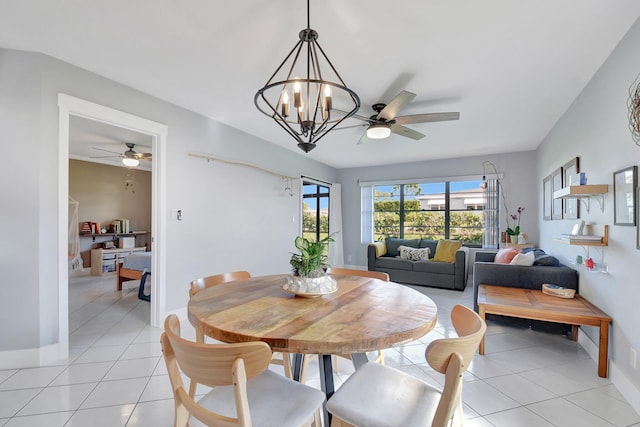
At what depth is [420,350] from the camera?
262 centimetres

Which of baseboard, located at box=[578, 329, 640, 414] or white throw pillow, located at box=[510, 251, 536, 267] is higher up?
white throw pillow, located at box=[510, 251, 536, 267]

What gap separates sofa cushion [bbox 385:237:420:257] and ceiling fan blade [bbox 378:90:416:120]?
3.59 meters

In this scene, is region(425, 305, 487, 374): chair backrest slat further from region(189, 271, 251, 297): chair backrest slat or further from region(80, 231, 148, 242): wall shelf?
region(80, 231, 148, 242): wall shelf

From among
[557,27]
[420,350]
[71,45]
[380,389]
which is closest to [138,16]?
[71,45]

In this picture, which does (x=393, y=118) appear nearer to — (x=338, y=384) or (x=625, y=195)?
(x=625, y=195)

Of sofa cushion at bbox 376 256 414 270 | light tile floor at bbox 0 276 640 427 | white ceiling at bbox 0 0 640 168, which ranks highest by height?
white ceiling at bbox 0 0 640 168

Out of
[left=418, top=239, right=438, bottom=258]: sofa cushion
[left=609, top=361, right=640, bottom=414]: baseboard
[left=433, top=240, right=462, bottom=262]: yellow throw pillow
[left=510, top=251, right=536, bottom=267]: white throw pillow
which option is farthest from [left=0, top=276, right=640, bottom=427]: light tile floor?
[left=418, top=239, right=438, bottom=258]: sofa cushion

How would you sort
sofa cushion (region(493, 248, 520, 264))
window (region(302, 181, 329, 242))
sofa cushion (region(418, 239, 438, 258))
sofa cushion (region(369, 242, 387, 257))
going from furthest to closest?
window (region(302, 181, 329, 242)), sofa cushion (region(369, 242, 387, 257)), sofa cushion (region(418, 239, 438, 258)), sofa cushion (region(493, 248, 520, 264))

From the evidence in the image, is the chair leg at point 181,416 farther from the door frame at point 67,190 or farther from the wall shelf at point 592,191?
the wall shelf at point 592,191

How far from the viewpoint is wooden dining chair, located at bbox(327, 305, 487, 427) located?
92 cm

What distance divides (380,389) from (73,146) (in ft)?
19.8

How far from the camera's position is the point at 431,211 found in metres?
6.03

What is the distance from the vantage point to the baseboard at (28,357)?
7.10 ft

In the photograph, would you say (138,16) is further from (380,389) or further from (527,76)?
(527,76)
